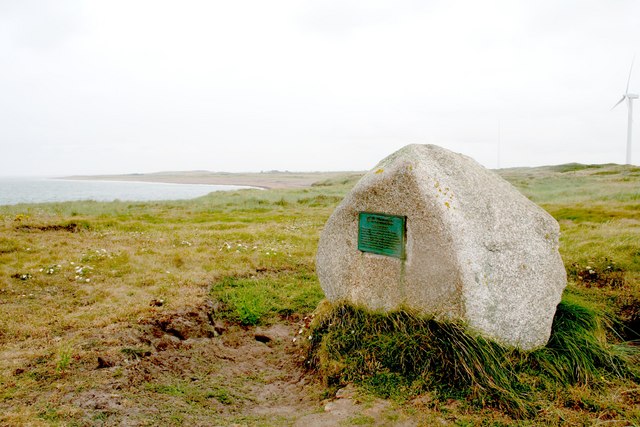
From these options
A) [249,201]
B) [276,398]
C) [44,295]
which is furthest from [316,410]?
[249,201]

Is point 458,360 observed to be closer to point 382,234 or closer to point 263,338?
point 382,234

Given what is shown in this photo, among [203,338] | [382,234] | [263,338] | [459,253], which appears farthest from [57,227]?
[459,253]

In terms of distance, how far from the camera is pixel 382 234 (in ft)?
23.9

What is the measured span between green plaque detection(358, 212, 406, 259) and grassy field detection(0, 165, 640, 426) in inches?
72.6

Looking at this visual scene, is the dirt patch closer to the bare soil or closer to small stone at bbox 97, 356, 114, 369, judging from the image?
the bare soil

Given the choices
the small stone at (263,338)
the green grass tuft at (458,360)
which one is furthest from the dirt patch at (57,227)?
the green grass tuft at (458,360)

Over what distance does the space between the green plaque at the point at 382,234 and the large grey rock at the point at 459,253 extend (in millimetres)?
94

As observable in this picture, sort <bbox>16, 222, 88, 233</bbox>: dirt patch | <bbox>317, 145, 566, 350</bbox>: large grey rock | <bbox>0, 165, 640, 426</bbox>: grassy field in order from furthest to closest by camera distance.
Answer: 1. <bbox>16, 222, 88, 233</bbox>: dirt patch
2. <bbox>317, 145, 566, 350</bbox>: large grey rock
3. <bbox>0, 165, 640, 426</bbox>: grassy field

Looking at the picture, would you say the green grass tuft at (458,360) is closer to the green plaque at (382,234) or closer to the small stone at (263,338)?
the green plaque at (382,234)

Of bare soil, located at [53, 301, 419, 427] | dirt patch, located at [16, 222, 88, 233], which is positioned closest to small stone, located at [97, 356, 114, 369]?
bare soil, located at [53, 301, 419, 427]

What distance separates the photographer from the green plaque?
23.4 ft

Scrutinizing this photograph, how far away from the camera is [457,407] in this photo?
18.6 ft

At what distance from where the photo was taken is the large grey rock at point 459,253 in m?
6.62

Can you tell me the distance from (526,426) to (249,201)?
35.7 m
